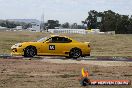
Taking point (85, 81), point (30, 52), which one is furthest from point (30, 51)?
point (85, 81)

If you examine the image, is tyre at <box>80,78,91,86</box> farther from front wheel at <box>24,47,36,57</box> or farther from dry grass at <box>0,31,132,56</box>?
dry grass at <box>0,31,132,56</box>

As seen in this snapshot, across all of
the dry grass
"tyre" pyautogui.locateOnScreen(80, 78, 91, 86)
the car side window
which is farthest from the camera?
the dry grass

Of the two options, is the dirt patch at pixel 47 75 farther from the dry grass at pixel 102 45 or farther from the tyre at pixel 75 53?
the dry grass at pixel 102 45

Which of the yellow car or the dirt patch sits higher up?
the yellow car

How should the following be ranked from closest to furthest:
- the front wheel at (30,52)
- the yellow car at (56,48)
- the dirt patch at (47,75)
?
1. the dirt patch at (47,75)
2. the front wheel at (30,52)
3. the yellow car at (56,48)

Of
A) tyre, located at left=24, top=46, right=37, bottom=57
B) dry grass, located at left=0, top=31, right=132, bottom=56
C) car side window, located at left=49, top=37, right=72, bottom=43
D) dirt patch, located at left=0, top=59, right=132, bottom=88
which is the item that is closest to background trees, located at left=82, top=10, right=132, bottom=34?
dry grass, located at left=0, top=31, right=132, bottom=56

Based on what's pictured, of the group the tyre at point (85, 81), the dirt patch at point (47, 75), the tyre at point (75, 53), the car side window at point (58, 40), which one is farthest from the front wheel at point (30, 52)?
the tyre at point (85, 81)

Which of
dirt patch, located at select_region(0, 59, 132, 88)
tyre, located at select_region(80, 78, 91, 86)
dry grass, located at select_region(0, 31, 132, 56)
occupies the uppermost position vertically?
tyre, located at select_region(80, 78, 91, 86)

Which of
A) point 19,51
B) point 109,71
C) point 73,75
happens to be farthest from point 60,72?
point 19,51

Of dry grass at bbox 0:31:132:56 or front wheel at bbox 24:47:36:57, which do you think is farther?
dry grass at bbox 0:31:132:56

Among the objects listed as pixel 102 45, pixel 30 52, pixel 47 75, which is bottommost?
pixel 102 45

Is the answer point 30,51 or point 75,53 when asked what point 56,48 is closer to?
point 75,53

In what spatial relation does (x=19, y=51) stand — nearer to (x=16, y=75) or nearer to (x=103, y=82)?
(x=16, y=75)

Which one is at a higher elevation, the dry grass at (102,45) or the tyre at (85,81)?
the tyre at (85,81)
